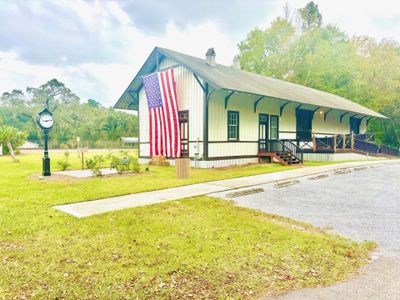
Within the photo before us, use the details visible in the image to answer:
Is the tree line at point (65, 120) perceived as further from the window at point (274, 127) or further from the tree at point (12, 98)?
the window at point (274, 127)

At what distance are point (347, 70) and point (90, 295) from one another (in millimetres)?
39764

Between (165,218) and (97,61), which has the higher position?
(97,61)

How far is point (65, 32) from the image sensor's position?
2239 cm

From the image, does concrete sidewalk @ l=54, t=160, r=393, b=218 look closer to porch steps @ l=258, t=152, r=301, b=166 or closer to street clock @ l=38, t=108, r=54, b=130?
street clock @ l=38, t=108, r=54, b=130

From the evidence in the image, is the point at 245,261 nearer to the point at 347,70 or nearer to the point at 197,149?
the point at 197,149

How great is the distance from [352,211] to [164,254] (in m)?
4.31

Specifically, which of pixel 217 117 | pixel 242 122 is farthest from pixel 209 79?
pixel 242 122

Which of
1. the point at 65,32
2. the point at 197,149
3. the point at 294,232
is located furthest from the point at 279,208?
the point at 65,32

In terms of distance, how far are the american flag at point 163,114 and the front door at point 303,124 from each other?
9.52 meters

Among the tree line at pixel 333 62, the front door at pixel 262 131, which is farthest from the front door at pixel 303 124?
the tree line at pixel 333 62

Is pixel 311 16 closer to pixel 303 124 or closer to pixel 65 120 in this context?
pixel 303 124

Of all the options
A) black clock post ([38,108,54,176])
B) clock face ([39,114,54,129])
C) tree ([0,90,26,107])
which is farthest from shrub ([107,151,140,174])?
tree ([0,90,26,107])

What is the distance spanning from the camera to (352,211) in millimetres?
5672

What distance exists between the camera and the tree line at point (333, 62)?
107 ft
